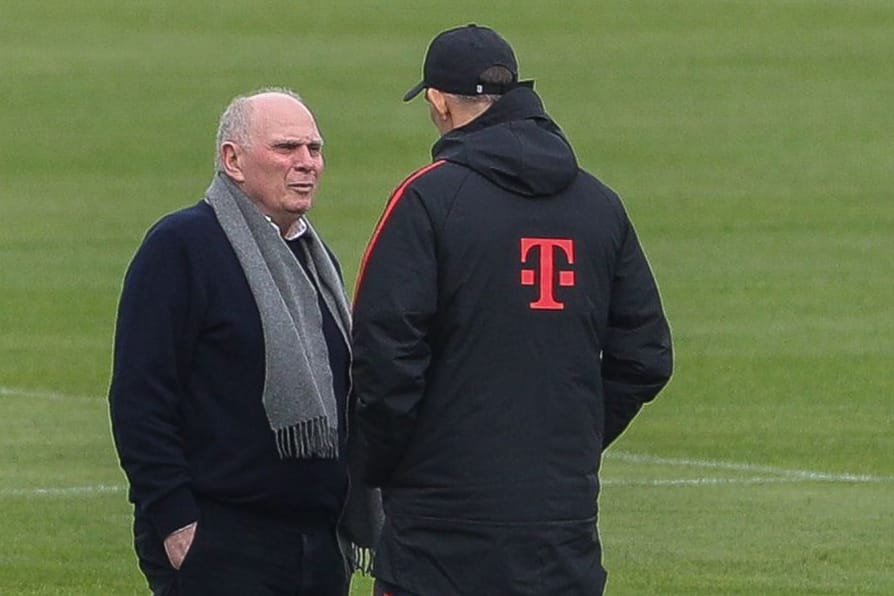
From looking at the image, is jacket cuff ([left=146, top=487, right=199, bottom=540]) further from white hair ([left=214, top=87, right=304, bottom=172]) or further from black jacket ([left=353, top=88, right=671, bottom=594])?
white hair ([left=214, top=87, right=304, bottom=172])

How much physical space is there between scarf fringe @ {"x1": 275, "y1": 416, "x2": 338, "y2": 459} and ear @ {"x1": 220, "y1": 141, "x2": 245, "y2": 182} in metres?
0.64

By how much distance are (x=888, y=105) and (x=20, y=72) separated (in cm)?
1164

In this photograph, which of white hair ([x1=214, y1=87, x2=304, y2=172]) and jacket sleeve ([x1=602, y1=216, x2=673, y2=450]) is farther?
white hair ([x1=214, y1=87, x2=304, y2=172])

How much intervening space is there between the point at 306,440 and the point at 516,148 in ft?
2.98

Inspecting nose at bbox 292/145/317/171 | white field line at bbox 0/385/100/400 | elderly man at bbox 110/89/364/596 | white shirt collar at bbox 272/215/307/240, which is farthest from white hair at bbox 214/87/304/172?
white field line at bbox 0/385/100/400

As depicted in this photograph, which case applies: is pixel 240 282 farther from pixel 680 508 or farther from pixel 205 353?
pixel 680 508

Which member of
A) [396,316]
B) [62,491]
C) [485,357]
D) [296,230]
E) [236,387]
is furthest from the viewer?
[62,491]

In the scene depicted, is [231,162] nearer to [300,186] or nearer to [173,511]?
[300,186]

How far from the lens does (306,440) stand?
6.02m

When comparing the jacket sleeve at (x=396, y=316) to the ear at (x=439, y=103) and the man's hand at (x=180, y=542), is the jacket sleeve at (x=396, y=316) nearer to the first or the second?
the ear at (x=439, y=103)

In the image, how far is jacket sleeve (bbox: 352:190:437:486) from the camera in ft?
18.3

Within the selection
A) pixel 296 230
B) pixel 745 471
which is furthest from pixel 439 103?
pixel 745 471

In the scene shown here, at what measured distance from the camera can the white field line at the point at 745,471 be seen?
12.2 meters

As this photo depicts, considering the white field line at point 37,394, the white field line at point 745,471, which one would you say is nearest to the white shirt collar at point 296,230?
the white field line at point 745,471
